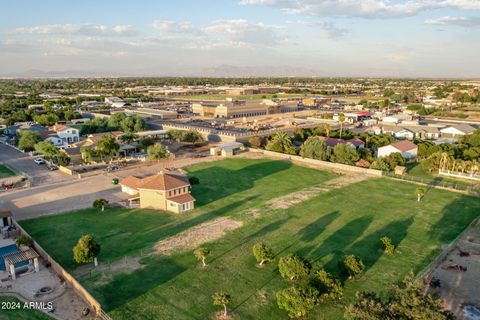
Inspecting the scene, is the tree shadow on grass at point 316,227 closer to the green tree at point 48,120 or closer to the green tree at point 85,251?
the green tree at point 85,251

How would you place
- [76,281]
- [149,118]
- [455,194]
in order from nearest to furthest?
1. [76,281]
2. [455,194]
3. [149,118]

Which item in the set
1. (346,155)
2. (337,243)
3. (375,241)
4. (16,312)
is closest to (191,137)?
(346,155)

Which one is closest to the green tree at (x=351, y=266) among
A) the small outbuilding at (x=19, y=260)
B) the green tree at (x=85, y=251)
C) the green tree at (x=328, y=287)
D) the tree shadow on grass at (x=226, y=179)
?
the green tree at (x=328, y=287)

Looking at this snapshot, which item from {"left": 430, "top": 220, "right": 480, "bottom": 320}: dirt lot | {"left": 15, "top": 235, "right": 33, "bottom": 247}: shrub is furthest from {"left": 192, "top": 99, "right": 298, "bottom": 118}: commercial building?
{"left": 430, "top": 220, "right": 480, "bottom": 320}: dirt lot

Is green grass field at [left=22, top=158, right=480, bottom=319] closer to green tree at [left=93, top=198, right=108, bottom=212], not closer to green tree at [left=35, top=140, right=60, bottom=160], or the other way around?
green tree at [left=93, top=198, right=108, bottom=212]

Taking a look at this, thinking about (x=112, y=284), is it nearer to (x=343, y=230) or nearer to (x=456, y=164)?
(x=343, y=230)

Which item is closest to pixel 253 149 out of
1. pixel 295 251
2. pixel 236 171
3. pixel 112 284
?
pixel 236 171

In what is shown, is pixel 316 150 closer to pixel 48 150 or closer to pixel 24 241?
pixel 48 150
